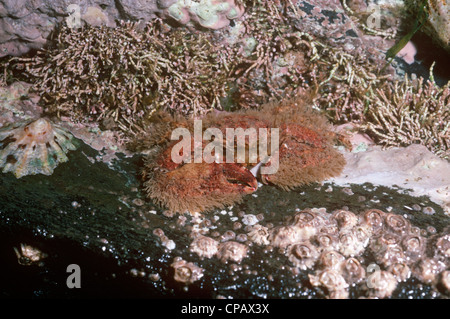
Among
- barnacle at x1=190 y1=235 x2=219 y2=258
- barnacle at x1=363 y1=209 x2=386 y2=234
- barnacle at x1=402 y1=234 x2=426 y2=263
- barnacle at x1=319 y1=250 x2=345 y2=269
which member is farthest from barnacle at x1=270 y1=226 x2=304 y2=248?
barnacle at x1=402 y1=234 x2=426 y2=263

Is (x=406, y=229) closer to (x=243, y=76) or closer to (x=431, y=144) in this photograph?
(x=431, y=144)

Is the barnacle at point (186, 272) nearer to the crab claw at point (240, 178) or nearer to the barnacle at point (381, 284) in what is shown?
the crab claw at point (240, 178)

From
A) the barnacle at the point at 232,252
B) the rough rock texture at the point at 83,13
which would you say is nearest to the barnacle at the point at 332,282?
the barnacle at the point at 232,252

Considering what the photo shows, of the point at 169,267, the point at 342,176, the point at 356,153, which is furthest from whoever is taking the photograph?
the point at 356,153

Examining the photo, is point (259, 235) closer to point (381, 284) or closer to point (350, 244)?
point (350, 244)

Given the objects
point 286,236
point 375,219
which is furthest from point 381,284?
point 286,236
